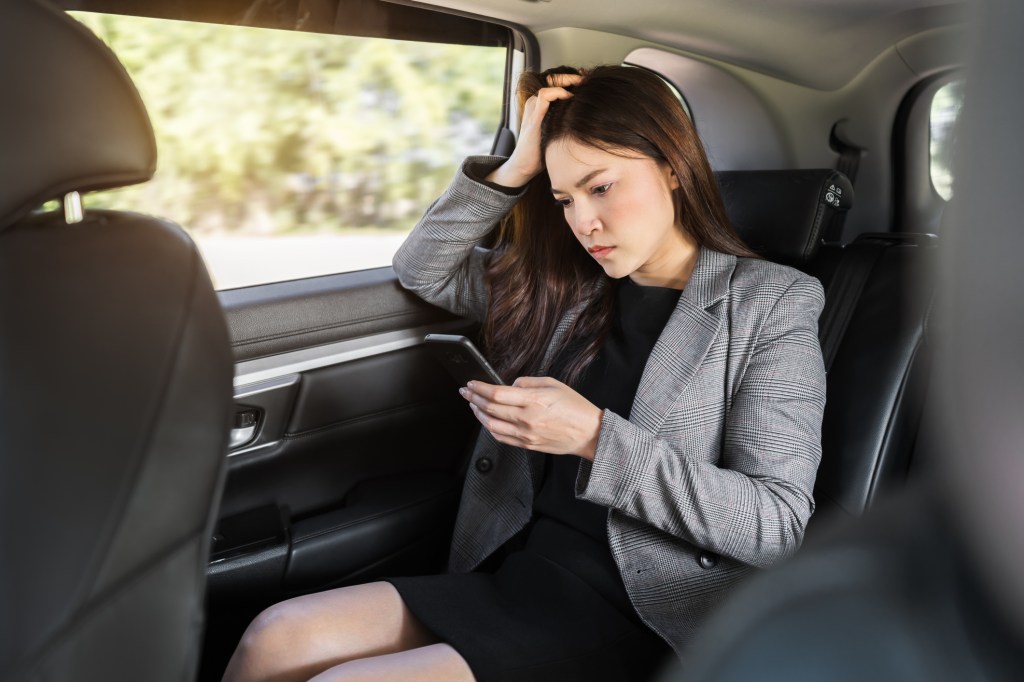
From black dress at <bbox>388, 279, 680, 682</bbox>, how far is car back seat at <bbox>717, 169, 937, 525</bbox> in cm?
28

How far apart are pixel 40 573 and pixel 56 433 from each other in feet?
0.43

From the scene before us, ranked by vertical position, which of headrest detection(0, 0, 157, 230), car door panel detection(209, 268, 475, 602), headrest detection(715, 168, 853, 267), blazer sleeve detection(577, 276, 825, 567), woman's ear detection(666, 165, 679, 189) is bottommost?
car door panel detection(209, 268, 475, 602)

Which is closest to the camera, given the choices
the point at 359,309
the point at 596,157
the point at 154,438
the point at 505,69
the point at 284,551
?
the point at 154,438

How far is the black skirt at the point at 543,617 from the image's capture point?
4.20 ft

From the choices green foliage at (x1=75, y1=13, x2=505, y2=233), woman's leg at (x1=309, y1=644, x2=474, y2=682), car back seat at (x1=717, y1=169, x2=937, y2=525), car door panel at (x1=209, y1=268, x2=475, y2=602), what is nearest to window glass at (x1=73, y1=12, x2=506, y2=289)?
green foliage at (x1=75, y1=13, x2=505, y2=233)

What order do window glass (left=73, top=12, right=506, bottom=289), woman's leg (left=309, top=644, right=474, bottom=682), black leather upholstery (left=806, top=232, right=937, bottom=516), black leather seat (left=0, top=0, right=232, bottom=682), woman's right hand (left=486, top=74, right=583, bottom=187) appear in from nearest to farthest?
black leather seat (left=0, top=0, right=232, bottom=682) < woman's leg (left=309, top=644, right=474, bottom=682) < black leather upholstery (left=806, top=232, right=937, bottom=516) < woman's right hand (left=486, top=74, right=583, bottom=187) < window glass (left=73, top=12, right=506, bottom=289)

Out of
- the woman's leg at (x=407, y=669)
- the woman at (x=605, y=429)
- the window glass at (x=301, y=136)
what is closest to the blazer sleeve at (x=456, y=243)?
the woman at (x=605, y=429)

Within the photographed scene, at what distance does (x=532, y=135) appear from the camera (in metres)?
1.68

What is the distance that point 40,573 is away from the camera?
0.84 meters

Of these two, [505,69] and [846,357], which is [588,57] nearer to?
[505,69]

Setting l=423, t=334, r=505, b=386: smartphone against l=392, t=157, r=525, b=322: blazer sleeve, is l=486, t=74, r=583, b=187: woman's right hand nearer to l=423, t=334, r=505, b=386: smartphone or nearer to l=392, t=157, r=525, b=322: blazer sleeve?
l=392, t=157, r=525, b=322: blazer sleeve

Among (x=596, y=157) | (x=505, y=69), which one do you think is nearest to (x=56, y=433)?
(x=596, y=157)

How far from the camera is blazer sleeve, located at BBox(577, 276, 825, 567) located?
1.26 m

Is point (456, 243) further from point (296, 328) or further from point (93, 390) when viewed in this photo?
point (93, 390)
